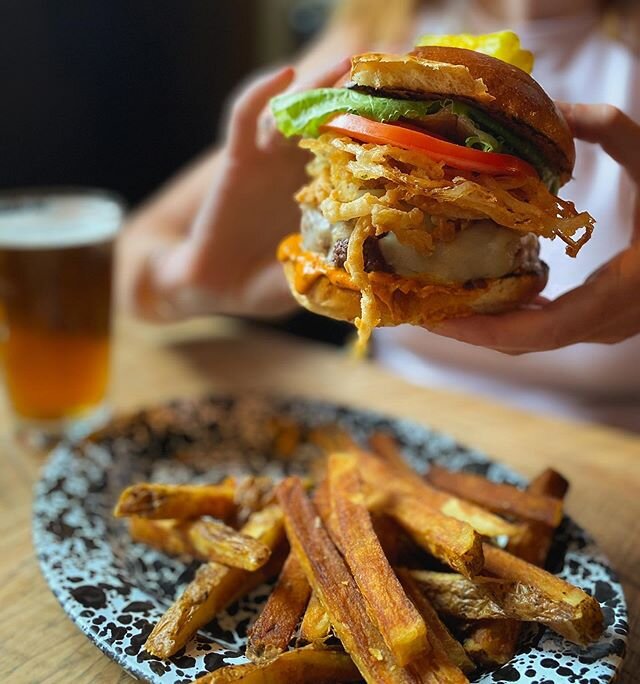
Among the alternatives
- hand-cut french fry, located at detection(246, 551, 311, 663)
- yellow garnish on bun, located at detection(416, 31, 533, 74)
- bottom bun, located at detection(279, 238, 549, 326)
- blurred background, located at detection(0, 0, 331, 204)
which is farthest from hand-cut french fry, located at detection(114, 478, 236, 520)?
blurred background, located at detection(0, 0, 331, 204)

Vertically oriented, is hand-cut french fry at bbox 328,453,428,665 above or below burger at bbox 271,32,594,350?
below

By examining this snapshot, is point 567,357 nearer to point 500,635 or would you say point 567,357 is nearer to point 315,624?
point 500,635

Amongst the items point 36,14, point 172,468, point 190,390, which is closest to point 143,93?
point 36,14

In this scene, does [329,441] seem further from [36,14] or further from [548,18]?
[36,14]

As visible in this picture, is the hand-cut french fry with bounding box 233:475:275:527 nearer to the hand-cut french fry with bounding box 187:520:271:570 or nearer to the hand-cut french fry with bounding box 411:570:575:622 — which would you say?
the hand-cut french fry with bounding box 187:520:271:570

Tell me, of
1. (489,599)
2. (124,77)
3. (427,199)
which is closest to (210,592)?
(489,599)
